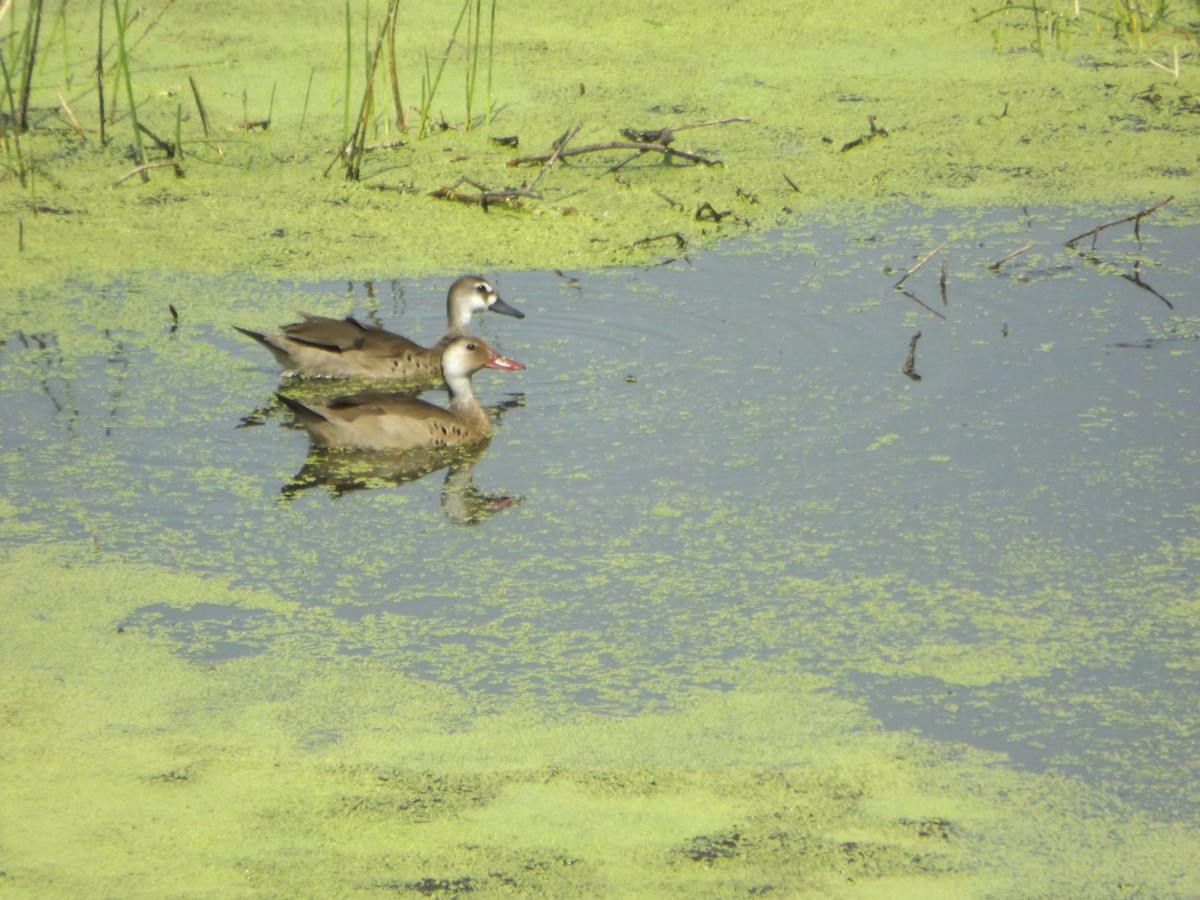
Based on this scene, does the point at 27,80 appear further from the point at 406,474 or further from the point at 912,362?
the point at 912,362

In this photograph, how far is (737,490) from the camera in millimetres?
4512

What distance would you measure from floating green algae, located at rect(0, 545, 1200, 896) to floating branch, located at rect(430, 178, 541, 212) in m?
3.46

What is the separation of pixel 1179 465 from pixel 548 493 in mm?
1760

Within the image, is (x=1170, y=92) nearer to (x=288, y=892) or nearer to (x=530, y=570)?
(x=530, y=570)

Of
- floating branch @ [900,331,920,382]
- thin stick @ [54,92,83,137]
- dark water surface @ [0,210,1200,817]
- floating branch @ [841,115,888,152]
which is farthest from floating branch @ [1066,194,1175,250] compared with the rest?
thin stick @ [54,92,83,137]

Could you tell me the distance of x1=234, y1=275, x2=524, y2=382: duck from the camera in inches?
217

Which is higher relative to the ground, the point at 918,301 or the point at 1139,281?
the point at 1139,281

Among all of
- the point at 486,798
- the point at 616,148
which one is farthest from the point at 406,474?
the point at 616,148

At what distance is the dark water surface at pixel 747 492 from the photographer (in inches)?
143

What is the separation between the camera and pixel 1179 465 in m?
4.58

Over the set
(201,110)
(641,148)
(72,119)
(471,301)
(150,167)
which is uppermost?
(641,148)

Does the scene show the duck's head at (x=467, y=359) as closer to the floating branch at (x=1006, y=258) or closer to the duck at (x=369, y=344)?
the duck at (x=369, y=344)

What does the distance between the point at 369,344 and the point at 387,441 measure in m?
0.60

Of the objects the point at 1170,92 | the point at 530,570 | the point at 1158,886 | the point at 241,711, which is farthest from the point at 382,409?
the point at 1170,92
